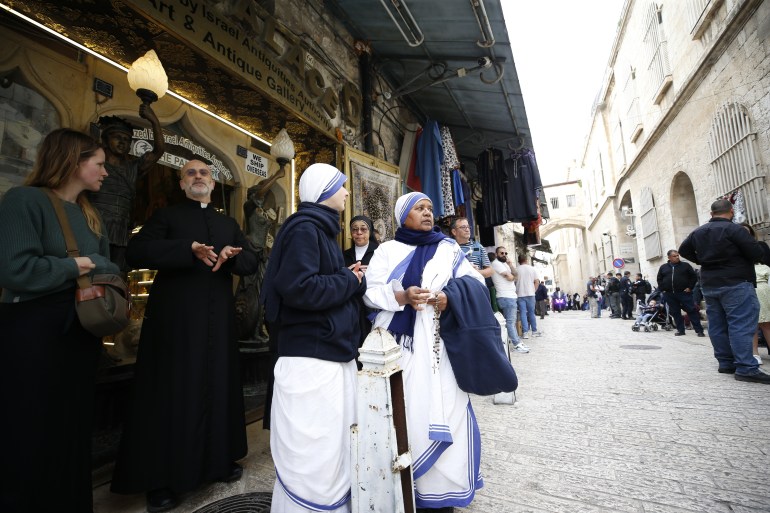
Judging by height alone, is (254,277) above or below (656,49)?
below

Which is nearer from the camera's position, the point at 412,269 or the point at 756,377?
the point at 412,269

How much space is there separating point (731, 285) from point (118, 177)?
610cm

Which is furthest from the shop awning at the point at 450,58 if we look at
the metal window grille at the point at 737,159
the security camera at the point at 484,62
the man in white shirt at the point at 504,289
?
the metal window grille at the point at 737,159

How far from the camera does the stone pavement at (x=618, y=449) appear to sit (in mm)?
1862

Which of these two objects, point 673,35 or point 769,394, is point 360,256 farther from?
point 673,35

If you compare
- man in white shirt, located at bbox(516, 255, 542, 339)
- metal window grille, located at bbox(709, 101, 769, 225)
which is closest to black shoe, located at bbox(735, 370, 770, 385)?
man in white shirt, located at bbox(516, 255, 542, 339)

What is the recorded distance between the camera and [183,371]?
2023 mm

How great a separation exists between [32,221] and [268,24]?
243cm

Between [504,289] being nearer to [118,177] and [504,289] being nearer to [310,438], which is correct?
[310,438]

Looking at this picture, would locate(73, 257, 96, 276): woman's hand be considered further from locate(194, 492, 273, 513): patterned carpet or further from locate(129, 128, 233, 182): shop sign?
locate(129, 128, 233, 182): shop sign

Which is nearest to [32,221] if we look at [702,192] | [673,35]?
[702,192]

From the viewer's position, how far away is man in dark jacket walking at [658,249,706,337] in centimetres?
774

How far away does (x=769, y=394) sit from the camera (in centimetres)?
341

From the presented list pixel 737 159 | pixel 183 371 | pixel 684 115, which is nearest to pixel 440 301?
pixel 183 371
